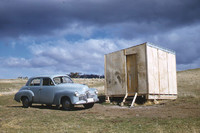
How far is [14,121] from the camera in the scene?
25.5 feet

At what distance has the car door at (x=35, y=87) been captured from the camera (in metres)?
12.1

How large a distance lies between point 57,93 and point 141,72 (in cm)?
548

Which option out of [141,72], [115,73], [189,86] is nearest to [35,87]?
[115,73]

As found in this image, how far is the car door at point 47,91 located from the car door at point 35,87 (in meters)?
0.27

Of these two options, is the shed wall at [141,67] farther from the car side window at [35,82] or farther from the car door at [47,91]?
the car side window at [35,82]

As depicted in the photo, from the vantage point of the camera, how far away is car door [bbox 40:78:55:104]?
11.5 m

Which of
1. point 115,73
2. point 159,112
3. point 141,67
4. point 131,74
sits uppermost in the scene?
point 141,67

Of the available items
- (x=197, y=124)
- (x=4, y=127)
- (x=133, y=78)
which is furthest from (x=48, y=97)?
(x=197, y=124)

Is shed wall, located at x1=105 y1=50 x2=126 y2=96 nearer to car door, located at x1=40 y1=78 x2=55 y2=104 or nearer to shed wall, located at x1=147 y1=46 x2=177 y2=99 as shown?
shed wall, located at x1=147 y1=46 x2=177 y2=99

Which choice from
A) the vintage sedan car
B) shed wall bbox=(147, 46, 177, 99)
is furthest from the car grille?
shed wall bbox=(147, 46, 177, 99)

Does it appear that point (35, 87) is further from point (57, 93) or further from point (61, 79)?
point (57, 93)

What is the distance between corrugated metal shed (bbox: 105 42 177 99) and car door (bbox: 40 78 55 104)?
522cm

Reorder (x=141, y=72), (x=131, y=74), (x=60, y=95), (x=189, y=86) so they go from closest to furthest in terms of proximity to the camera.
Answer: (x=60, y=95), (x=141, y=72), (x=131, y=74), (x=189, y=86)

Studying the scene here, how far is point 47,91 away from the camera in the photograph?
1167 cm
